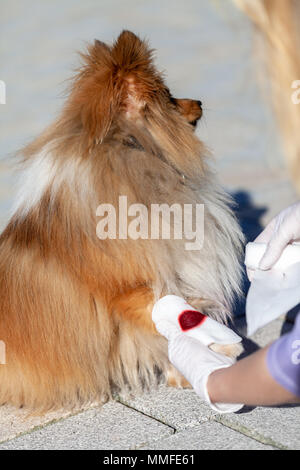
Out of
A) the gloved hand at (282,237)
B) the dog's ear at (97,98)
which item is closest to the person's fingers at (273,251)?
the gloved hand at (282,237)

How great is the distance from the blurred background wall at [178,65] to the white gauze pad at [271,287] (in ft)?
11.8

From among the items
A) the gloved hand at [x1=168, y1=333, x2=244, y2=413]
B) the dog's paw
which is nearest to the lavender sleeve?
the gloved hand at [x1=168, y1=333, x2=244, y2=413]

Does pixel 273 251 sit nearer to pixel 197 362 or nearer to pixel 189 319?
A: pixel 189 319

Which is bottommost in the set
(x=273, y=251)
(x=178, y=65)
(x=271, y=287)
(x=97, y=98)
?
(x=271, y=287)

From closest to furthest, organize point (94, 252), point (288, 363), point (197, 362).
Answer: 1. point (288, 363)
2. point (197, 362)
3. point (94, 252)

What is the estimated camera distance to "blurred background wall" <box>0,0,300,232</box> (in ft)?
22.8

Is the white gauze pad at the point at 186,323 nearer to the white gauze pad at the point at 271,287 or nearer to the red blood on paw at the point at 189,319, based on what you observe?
the red blood on paw at the point at 189,319

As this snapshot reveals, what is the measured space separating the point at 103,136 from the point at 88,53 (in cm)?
40

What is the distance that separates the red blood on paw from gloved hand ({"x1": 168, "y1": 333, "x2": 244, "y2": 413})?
43mm

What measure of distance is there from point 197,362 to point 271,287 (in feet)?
1.34

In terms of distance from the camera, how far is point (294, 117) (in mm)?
5762

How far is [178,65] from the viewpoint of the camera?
9.10 metres

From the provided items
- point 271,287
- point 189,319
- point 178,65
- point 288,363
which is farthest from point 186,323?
point 178,65

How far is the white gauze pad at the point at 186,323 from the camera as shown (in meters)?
2.34
